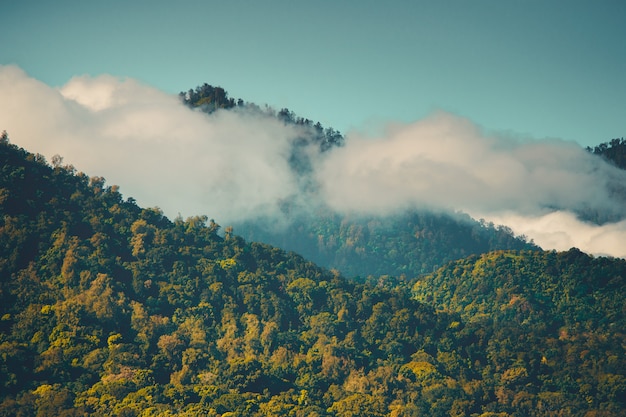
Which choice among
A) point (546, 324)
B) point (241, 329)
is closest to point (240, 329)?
point (241, 329)

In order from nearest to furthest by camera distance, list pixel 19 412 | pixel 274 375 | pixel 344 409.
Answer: pixel 19 412 → pixel 344 409 → pixel 274 375

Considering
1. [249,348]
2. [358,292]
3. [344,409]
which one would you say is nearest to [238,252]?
[358,292]

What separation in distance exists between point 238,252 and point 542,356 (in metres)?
51.8

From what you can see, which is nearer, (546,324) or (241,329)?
(241,329)

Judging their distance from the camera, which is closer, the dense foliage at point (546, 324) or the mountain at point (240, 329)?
the mountain at point (240, 329)

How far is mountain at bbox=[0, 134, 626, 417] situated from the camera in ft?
398

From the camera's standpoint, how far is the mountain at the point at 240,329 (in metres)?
121

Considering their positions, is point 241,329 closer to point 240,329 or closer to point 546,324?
point 240,329

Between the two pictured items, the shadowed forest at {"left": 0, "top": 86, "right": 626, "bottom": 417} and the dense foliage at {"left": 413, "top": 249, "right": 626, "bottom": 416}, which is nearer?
the shadowed forest at {"left": 0, "top": 86, "right": 626, "bottom": 417}

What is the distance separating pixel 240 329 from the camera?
146375mm

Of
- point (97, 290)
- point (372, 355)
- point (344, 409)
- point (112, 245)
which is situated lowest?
point (344, 409)

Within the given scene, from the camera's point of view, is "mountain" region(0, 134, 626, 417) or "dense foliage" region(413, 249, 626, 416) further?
"dense foliage" region(413, 249, 626, 416)

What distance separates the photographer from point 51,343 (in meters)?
126

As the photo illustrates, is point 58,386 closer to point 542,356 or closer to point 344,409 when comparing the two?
point 344,409
